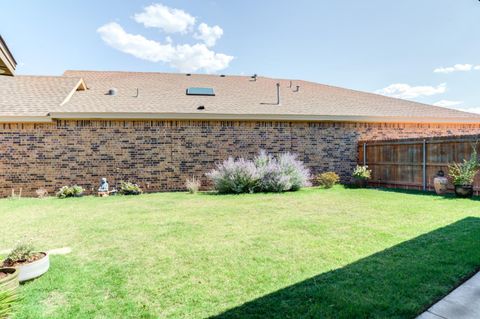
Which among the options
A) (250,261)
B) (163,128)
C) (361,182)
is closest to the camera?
(250,261)

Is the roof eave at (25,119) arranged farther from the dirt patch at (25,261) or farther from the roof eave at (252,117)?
Result: the dirt patch at (25,261)

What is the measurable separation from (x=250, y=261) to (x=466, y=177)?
27.1 ft

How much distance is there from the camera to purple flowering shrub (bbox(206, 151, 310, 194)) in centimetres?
1005

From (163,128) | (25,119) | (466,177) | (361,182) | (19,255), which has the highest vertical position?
(25,119)

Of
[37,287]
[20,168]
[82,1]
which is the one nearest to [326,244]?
[37,287]

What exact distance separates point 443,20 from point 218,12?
33.9 ft

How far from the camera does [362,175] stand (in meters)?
11.8

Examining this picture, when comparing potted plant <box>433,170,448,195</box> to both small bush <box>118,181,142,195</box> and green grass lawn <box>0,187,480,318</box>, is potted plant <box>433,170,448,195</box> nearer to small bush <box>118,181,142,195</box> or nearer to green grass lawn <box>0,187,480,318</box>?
green grass lawn <box>0,187,480,318</box>

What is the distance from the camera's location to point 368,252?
383cm

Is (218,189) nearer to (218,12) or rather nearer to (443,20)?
(218,12)

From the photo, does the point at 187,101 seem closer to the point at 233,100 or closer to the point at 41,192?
the point at 233,100

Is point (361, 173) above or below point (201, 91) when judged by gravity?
below

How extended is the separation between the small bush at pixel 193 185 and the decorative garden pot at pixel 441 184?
8017 millimetres

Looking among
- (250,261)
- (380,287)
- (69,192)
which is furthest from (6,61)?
(69,192)
